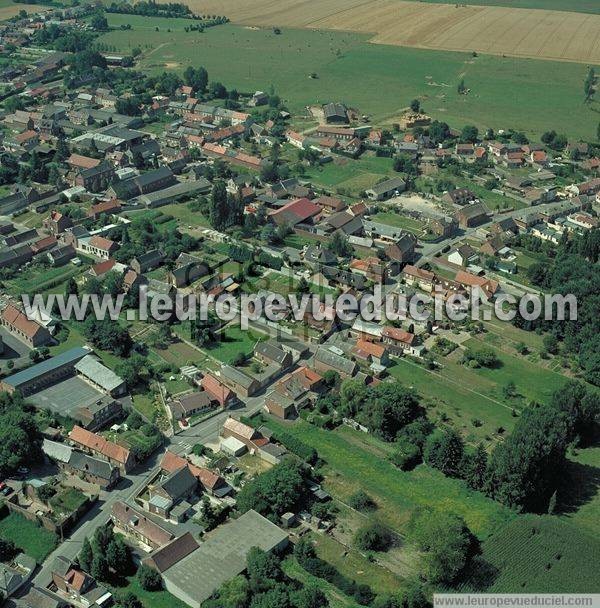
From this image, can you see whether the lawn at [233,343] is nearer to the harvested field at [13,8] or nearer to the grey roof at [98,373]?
the grey roof at [98,373]

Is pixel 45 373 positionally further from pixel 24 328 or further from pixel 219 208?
pixel 219 208

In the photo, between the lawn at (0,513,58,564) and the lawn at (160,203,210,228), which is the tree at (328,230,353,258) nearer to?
the lawn at (160,203,210,228)

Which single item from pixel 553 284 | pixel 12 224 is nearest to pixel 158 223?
pixel 12 224

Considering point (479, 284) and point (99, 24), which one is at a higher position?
point (99, 24)

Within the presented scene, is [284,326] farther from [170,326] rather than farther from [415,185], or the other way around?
[415,185]

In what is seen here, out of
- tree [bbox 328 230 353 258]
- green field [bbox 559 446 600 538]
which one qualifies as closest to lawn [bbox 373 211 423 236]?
tree [bbox 328 230 353 258]

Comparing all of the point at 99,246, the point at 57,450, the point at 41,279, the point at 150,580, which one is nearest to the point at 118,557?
the point at 150,580
